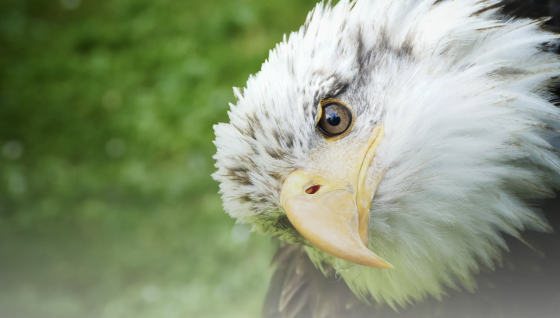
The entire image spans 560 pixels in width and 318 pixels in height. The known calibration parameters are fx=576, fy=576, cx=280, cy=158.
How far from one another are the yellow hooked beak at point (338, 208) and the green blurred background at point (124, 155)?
911mm

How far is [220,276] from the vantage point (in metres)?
1.89

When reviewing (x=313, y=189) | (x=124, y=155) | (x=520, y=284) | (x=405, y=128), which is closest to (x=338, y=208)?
(x=313, y=189)

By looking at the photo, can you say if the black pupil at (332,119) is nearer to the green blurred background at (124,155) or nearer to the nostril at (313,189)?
Result: the nostril at (313,189)

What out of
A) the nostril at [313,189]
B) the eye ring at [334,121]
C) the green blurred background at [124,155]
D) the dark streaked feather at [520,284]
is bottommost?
the dark streaked feather at [520,284]

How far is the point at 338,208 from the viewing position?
0.76 meters

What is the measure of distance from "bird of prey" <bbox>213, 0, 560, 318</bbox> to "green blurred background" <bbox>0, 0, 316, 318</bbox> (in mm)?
817

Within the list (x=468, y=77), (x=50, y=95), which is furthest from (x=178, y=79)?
(x=468, y=77)

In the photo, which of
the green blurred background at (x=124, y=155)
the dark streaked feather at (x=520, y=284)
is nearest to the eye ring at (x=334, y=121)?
the dark streaked feather at (x=520, y=284)

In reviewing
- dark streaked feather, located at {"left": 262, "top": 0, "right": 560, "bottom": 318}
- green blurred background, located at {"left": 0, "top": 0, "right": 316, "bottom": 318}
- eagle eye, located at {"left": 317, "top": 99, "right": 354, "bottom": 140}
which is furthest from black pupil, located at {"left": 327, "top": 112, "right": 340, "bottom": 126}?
green blurred background, located at {"left": 0, "top": 0, "right": 316, "bottom": 318}

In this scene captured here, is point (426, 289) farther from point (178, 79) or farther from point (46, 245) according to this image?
point (46, 245)

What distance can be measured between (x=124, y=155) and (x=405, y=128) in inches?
60.2

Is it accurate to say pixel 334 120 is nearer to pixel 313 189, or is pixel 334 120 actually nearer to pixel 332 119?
pixel 332 119

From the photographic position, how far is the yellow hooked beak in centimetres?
73

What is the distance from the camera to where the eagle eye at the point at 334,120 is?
826 mm
